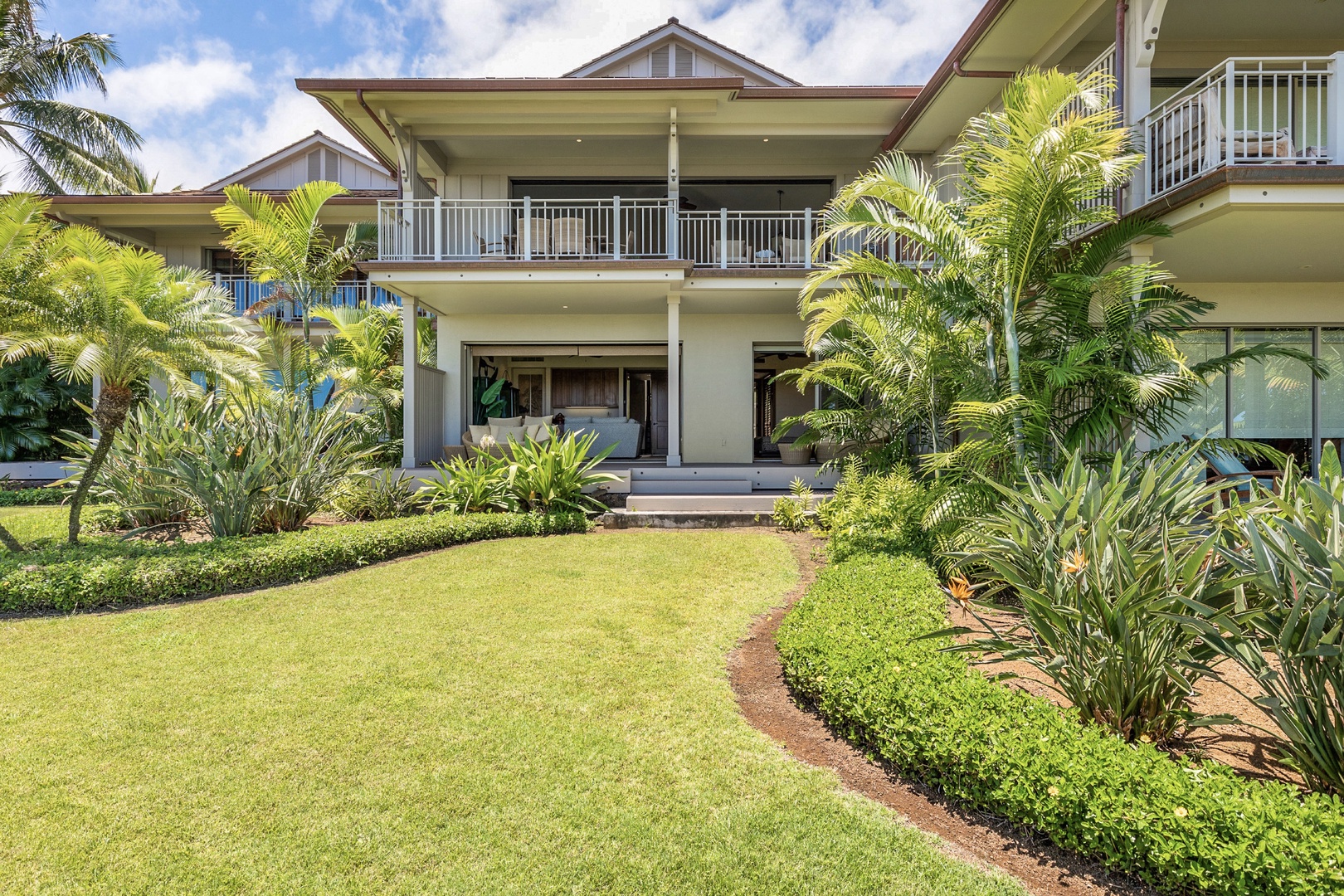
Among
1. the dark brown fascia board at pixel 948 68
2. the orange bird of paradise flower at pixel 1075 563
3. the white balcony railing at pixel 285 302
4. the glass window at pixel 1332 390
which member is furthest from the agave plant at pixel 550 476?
the glass window at pixel 1332 390

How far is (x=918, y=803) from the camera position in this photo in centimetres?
259

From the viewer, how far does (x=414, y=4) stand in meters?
11.8

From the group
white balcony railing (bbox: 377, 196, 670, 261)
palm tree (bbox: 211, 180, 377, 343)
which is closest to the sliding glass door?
white balcony railing (bbox: 377, 196, 670, 261)

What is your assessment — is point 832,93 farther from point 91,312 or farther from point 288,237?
point 91,312

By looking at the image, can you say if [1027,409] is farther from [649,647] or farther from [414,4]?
[414,4]

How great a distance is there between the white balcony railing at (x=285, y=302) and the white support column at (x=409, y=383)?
138 inches

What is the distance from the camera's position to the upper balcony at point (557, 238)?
10039 mm

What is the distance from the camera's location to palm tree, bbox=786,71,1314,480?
468 centimetres

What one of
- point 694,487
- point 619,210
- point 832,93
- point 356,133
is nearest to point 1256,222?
point 832,93

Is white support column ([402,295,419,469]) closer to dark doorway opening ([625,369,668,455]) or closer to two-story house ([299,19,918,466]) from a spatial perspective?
two-story house ([299,19,918,466])

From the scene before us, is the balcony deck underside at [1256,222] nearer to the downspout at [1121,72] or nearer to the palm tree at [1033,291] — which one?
the palm tree at [1033,291]

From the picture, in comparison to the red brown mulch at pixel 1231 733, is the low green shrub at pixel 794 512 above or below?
above

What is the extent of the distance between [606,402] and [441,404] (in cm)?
553

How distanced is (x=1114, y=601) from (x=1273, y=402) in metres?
7.42
